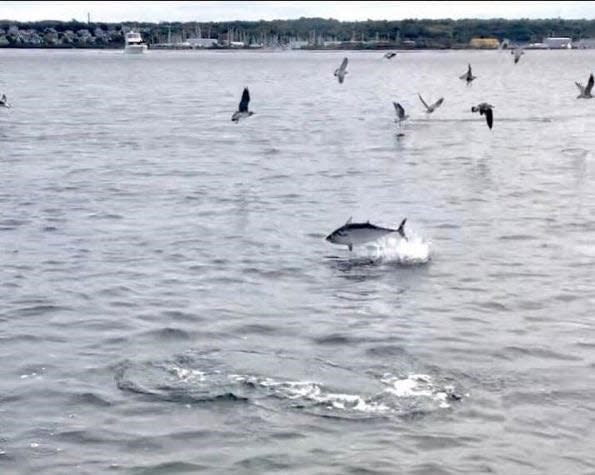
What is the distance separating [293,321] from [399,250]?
5.77 m

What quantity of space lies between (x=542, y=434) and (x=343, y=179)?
24.6 m

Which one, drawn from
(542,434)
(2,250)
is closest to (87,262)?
(2,250)

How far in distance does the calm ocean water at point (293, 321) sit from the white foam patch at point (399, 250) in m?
0.07

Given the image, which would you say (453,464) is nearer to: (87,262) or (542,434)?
(542,434)

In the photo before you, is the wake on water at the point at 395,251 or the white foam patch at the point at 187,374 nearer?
the white foam patch at the point at 187,374

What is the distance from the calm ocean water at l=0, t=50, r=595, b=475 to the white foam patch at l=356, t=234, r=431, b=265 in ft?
0.21

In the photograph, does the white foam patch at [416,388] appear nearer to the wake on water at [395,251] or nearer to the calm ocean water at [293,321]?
the calm ocean water at [293,321]

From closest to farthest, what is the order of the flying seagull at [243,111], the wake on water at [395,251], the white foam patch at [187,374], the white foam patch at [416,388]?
the white foam patch at [416,388] → the white foam patch at [187,374] → the wake on water at [395,251] → the flying seagull at [243,111]

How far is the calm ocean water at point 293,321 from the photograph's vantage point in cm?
1271

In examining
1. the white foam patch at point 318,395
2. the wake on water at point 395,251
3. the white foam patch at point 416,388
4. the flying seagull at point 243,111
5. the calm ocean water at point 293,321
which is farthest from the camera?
the flying seagull at point 243,111

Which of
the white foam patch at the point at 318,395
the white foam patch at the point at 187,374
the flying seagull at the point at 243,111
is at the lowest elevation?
the white foam patch at the point at 187,374

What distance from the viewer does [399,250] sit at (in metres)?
23.1

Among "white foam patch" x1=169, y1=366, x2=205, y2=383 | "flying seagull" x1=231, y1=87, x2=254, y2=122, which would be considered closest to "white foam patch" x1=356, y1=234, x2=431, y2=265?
"white foam patch" x1=169, y1=366, x2=205, y2=383

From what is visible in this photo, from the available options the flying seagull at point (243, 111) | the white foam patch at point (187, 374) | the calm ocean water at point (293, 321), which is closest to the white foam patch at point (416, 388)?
the calm ocean water at point (293, 321)
